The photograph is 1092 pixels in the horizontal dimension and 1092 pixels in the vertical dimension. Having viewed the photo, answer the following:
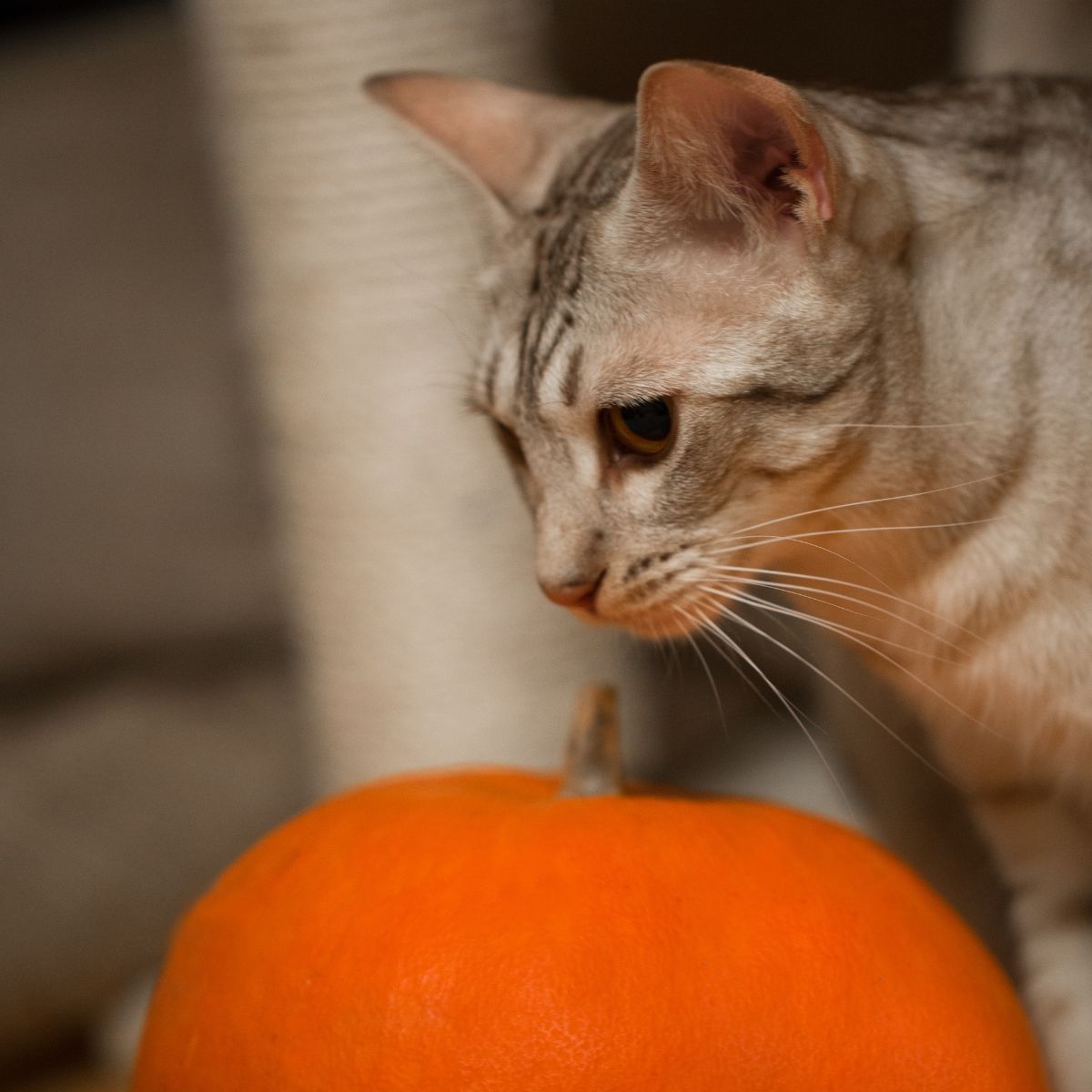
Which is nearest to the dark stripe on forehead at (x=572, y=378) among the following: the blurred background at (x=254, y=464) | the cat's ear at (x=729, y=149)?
the cat's ear at (x=729, y=149)

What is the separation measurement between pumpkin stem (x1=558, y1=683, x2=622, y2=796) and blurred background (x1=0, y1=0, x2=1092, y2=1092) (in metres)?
0.40

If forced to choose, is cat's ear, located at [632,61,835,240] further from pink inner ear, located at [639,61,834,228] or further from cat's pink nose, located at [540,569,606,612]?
cat's pink nose, located at [540,569,606,612]

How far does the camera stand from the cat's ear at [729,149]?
0.76m

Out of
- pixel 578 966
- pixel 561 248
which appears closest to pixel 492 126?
pixel 561 248

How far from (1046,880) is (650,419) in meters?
0.58

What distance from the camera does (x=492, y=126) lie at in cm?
112

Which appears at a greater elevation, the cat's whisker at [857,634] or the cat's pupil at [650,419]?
the cat's pupil at [650,419]

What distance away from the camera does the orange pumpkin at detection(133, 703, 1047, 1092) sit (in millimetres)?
727

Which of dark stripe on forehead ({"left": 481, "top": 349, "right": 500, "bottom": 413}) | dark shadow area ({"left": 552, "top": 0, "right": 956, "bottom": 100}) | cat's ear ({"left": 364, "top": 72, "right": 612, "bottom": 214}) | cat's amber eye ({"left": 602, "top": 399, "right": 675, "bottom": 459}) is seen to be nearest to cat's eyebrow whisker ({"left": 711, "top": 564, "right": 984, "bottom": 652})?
cat's amber eye ({"left": 602, "top": 399, "right": 675, "bottom": 459})

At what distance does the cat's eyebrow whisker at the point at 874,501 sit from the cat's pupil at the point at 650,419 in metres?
0.09

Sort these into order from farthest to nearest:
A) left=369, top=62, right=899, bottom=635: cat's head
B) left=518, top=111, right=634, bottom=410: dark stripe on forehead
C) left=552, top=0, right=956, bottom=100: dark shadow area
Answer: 1. left=552, top=0, right=956, bottom=100: dark shadow area
2. left=518, top=111, right=634, bottom=410: dark stripe on forehead
3. left=369, top=62, right=899, bottom=635: cat's head

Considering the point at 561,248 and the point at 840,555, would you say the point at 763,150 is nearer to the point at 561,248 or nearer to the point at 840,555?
→ the point at 561,248

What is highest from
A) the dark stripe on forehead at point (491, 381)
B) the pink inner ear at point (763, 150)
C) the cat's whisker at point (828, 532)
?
the pink inner ear at point (763, 150)

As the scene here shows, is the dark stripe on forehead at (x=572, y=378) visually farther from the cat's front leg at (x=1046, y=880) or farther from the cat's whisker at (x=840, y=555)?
the cat's front leg at (x=1046, y=880)
